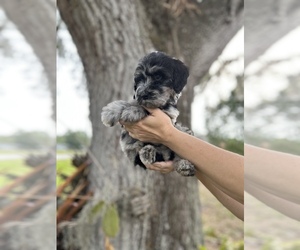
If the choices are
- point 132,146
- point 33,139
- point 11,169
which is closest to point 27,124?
point 33,139

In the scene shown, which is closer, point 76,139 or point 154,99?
point 154,99

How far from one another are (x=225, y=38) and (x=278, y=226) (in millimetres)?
490

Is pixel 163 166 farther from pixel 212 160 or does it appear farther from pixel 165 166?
pixel 212 160

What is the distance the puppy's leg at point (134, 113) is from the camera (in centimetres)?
102

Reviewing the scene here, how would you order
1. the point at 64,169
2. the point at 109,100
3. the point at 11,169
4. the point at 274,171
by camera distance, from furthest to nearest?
the point at 11,169, the point at 64,169, the point at 109,100, the point at 274,171

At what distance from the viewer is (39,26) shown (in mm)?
1550

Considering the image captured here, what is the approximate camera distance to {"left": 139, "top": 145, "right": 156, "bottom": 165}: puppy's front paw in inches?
41.7

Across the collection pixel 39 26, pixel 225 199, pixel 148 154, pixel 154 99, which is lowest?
pixel 225 199

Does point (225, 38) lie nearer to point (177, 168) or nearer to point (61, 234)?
point (177, 168)

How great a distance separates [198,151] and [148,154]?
0.11 metres

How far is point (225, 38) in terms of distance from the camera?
1272 millimetres

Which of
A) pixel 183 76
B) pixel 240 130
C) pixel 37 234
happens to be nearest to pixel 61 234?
pixel 37 234

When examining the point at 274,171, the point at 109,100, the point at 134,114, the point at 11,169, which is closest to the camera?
the point at 274,171

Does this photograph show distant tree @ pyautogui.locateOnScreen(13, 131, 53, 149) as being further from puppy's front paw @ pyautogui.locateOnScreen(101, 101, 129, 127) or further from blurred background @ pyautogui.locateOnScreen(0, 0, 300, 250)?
puppy's front paw @ pyautogui.locateOnScreen(101, 101, 129, 127)
